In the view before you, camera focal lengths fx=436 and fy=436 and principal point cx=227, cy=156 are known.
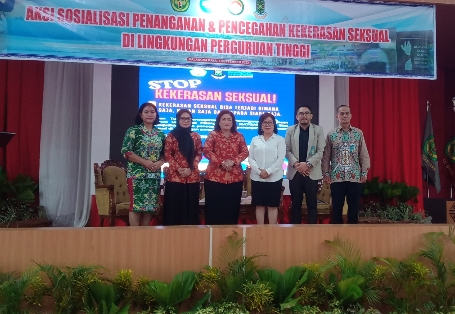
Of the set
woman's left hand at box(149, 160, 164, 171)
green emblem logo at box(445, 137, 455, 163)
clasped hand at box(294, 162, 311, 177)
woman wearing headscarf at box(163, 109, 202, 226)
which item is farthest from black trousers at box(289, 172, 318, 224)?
green emblem logo at box(445, 137, 455, 163)

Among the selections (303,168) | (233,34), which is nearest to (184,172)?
(303,168)

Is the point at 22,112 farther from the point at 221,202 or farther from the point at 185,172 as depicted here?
the point at 221,202

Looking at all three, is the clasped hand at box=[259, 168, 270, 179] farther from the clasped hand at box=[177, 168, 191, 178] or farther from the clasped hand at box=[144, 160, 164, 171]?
the clasped hand at box=[144, 160, 164, 171]

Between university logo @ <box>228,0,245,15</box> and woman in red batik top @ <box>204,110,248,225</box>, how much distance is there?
73cm

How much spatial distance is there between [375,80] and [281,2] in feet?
9.63

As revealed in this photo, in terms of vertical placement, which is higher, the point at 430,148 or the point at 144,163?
the point at 430,148

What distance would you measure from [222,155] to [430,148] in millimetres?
3967

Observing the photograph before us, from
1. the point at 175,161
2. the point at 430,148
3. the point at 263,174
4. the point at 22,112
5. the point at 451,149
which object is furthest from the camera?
the point at 451,149

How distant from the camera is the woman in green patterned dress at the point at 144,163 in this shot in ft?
10.2

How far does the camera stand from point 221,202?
324 centimetres

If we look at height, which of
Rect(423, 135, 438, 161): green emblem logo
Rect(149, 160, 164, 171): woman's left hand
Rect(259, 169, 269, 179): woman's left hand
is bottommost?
Rect(259, 169, 269, 179): woman's left hand

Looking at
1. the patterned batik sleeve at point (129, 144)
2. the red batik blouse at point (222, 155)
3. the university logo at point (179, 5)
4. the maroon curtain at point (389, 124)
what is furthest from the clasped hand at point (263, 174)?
the maroon curtain at point (389, 124)

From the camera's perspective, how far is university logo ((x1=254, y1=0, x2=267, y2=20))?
3.14m

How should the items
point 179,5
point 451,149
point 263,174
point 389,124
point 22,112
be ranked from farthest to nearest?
point 451,149
point 389,124
point 22,112
point 263,174
point 179,5
